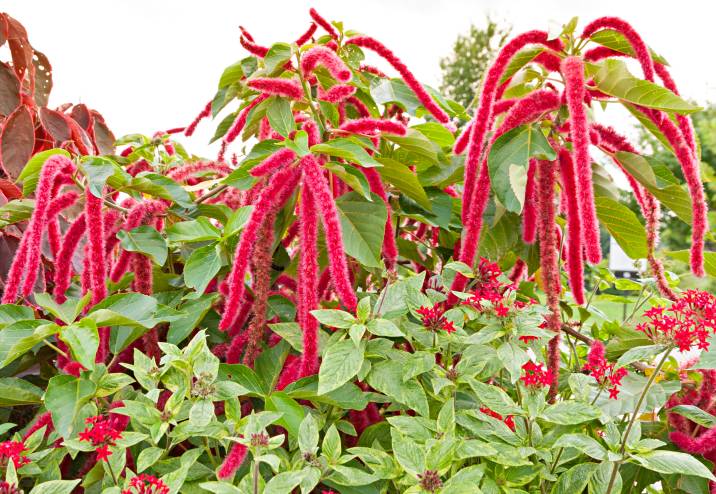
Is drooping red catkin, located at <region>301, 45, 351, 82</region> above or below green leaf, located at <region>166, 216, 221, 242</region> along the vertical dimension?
above

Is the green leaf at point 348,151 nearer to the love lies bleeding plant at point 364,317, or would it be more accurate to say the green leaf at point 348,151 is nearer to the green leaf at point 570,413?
the love lies bleeding plant at point 364,317

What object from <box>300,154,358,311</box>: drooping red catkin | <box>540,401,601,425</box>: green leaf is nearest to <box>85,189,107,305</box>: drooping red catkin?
<box>300,154,358,311</box>: drooping red catkin

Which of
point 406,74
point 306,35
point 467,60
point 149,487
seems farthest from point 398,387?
point 467,60

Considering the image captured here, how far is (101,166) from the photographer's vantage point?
967 millimetres

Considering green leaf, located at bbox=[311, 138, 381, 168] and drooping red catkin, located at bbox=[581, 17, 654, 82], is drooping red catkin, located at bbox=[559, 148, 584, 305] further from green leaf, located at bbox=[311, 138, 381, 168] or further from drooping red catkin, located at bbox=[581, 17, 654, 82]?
green leaf, located at bbox=[311, 138, 381, 168]

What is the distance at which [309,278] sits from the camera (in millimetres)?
824

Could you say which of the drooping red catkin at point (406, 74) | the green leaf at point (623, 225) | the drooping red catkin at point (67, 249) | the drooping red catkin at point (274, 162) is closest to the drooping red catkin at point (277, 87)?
the drooping red catkin at point (274, 162)

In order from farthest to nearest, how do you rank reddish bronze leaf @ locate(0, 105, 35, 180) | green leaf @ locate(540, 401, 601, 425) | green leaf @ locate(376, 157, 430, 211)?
reddish bronze leaf @ locate(0, 105, 35, 180)
green leaf @ locate(376, 157, 430, 211)
green leaf @ locate(540, 401, 601, 425)

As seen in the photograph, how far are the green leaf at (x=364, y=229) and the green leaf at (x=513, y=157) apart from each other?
0.57 feet

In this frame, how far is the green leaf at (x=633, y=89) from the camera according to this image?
34.8 inches

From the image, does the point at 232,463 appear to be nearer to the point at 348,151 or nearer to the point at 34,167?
the point at 348,151

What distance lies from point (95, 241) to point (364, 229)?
15.0 inches

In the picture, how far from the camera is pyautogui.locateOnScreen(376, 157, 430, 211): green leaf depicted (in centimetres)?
103

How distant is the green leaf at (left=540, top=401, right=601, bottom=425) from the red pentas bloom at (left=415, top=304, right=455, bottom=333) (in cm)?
16
